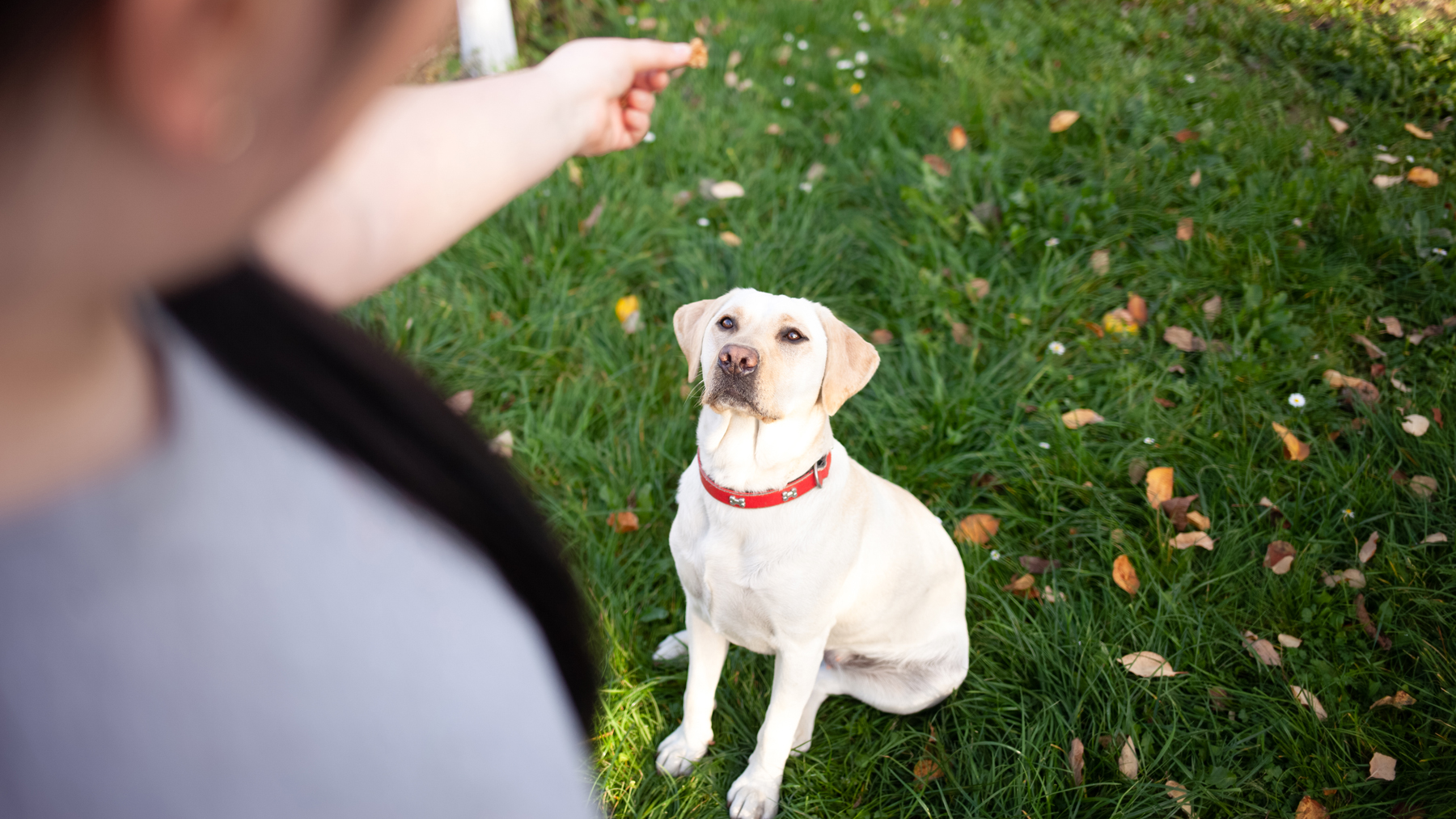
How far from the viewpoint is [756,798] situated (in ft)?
7.74

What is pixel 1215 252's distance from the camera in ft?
13.4

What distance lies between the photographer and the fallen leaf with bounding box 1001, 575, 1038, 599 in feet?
9.67

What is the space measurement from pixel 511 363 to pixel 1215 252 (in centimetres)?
356

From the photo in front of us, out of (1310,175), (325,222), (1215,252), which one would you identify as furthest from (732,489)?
(1310,175)

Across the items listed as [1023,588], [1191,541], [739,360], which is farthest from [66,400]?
[1191,541]

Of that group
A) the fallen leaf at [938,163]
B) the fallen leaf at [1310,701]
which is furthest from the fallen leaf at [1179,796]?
the fallen leaf at [938,163]

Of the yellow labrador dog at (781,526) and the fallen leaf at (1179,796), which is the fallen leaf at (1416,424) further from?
the yellow labrador dog at (781,526)

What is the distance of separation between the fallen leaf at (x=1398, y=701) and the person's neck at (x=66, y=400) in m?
3.33

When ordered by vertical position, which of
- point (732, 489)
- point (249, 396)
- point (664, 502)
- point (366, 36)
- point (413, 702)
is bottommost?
point (664, 502)

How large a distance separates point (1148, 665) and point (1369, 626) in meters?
0.87

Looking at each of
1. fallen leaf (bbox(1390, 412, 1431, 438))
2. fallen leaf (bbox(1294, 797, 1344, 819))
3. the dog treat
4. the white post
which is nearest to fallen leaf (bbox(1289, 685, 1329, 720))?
fallen leaf (bbox(1294, 797, 1344, 819))

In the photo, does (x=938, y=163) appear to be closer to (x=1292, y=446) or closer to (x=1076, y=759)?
(x=1292, y=446)

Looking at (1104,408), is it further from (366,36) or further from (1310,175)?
(366,36)

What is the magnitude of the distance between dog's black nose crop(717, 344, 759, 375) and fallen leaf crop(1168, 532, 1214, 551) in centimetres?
206
